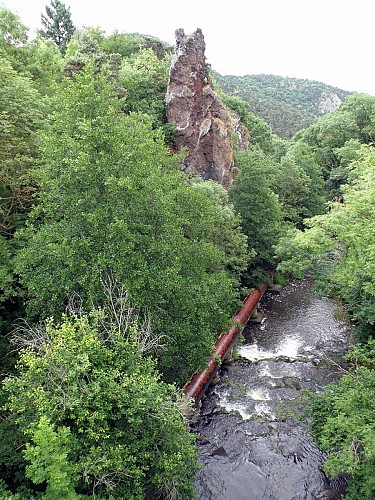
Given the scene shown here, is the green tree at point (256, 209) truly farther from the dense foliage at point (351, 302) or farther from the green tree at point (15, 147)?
the green tree at point (15, 147)

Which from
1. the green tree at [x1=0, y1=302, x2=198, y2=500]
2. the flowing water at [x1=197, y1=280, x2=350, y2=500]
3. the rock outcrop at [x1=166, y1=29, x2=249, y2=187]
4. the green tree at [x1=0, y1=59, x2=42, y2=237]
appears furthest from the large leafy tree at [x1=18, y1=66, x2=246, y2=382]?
the rock outcrop at [x1=166, y1=29, x2=249, y2=187]

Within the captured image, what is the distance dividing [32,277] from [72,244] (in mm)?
1854

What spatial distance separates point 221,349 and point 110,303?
10.1m

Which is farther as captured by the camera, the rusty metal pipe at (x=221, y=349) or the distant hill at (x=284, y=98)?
the distant hill at (x=284, y=98)

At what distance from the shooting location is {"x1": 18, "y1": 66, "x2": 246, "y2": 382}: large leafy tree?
1239 cm

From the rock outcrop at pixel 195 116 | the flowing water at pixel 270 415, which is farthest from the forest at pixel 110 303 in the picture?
the rock outcrop at pixel 195 116

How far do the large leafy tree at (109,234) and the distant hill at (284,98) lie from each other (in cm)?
8357

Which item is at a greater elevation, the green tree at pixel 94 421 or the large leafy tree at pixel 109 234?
the large leafy tree at pixel 109 234

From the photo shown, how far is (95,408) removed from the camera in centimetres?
882

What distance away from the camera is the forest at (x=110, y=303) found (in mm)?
8711

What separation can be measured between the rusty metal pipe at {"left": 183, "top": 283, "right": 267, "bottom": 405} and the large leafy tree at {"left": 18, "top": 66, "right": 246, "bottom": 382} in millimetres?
3007

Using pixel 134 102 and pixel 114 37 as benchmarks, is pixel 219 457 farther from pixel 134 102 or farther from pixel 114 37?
pixel 114 37

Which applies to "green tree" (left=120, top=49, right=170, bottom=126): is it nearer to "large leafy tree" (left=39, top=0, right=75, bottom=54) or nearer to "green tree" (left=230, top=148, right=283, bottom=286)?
"green tree" (left=230, top=148, right=283, bottom=286)

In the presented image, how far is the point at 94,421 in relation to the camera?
8.63 metres
